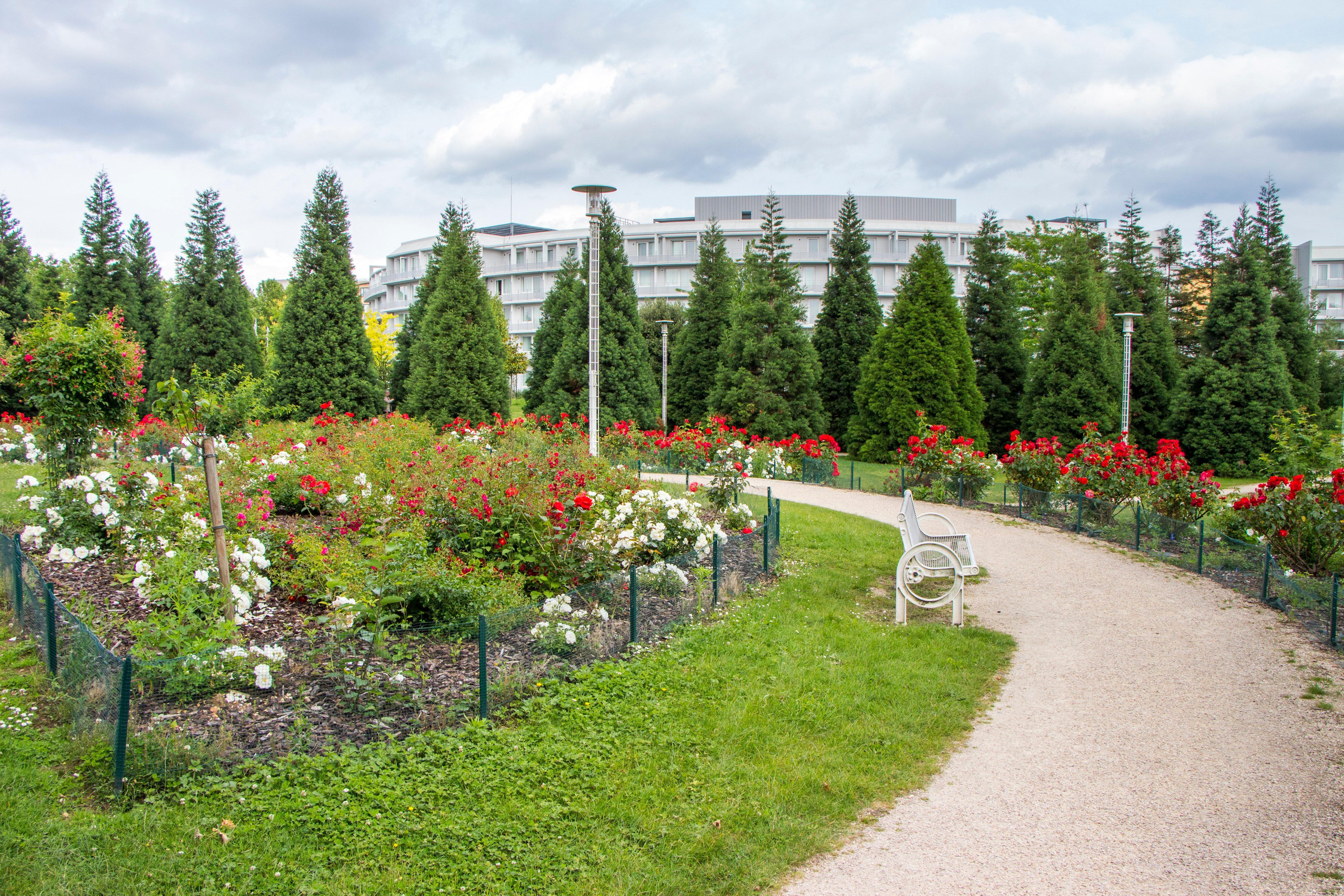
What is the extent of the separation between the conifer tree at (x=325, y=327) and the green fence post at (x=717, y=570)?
68.6 feet

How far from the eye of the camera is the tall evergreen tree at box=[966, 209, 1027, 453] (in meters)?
34.6

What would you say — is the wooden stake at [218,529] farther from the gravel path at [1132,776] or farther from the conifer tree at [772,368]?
the conifer tree at [772,368]

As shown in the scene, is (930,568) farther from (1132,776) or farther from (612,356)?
(612,356)

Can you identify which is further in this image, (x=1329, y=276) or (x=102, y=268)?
(x=1329, y=276)

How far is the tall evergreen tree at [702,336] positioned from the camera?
118ft

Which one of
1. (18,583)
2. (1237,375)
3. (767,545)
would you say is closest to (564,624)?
(767,545)

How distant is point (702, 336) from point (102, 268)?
24398 mm

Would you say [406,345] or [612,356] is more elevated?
[406,345]

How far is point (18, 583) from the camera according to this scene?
7348mm

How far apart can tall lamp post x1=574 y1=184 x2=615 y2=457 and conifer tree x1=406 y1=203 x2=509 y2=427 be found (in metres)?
14.0

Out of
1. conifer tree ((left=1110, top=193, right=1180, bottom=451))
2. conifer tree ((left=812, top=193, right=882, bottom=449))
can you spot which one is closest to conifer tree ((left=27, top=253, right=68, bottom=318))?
conifer tree ((left=812, top=193, right=882, bottom=449))

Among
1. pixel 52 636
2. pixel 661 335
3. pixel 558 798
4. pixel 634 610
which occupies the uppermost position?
pixel 661 335

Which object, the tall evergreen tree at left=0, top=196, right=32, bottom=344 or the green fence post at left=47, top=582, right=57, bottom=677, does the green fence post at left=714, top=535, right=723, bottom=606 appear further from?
the tall evergreen tree at left=0, top=196, right=32, bottom=344

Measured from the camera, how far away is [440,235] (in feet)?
104
